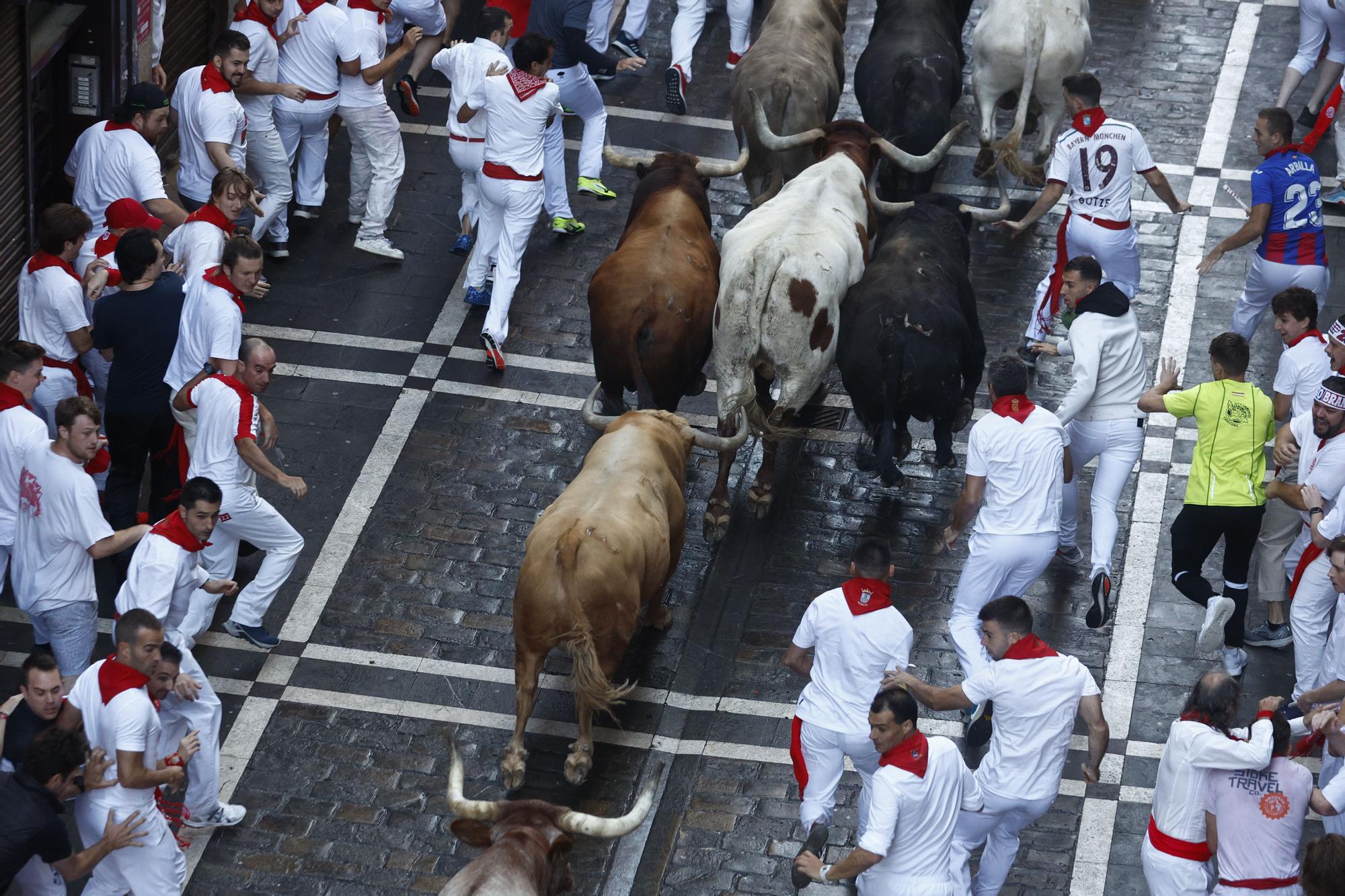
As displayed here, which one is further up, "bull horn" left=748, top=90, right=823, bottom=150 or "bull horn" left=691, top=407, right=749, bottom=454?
"bull horn" left=748, top=90, right=823, bottom=150

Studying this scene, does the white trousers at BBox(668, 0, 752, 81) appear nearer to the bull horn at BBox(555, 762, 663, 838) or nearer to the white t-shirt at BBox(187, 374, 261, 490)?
the white t-shirt at BBox(187, 374, 261, 490)

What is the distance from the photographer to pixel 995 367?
10164 millimetres

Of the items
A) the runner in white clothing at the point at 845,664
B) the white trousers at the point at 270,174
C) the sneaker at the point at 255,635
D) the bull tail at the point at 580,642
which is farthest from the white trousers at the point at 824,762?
the white trousers at the point at 270,174

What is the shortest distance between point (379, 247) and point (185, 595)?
6004 millimetres

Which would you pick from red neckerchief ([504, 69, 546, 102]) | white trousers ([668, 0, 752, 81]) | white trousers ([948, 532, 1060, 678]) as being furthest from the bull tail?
white trousers ([668, 0, 752, 81])

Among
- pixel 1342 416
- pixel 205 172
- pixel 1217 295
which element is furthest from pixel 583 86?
pixel 1342 416

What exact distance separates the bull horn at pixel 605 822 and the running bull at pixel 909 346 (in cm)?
A: 455

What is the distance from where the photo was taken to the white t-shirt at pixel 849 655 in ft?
28.9

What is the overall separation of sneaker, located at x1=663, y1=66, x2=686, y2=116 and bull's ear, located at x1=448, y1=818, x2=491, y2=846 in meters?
10.5

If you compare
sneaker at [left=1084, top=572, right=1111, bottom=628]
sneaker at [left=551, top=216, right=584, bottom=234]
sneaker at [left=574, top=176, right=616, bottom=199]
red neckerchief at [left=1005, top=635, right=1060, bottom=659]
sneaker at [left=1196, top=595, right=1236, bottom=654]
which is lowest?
sneaker at [left=551, top=216, right=584, bottom=234]

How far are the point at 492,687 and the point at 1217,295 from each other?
7.62 metres

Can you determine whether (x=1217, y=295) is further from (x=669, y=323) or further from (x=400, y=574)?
(x=400, y=574)

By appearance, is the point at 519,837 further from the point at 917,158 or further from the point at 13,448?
the point at 917,158

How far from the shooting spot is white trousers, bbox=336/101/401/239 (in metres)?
14.7
